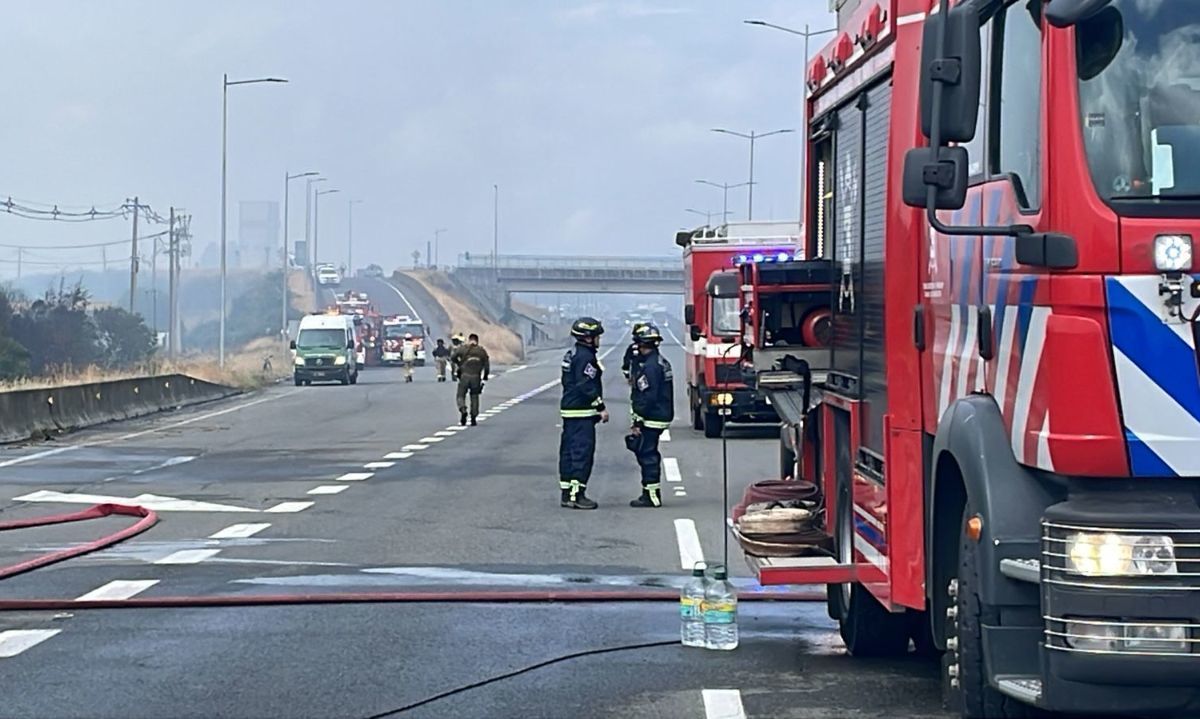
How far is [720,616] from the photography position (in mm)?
9375

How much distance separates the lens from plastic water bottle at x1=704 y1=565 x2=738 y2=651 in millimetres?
9328

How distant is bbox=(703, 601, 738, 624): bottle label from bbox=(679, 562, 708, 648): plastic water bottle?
35 mm

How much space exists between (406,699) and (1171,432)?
12.8 feet

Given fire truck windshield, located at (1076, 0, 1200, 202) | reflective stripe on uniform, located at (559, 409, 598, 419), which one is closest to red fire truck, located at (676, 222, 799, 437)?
reflective stripe on uniform, located at (559, 409, 598, 419)

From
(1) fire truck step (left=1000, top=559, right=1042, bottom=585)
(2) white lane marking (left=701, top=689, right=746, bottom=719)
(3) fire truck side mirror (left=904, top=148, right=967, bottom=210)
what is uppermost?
(3) fire truck side mirror (left=904, top=148, right=967, bottom=210)

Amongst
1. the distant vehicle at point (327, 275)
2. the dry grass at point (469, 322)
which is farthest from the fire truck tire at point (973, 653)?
the distant vehicle at point (327, 275)

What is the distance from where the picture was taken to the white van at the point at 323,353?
194ft

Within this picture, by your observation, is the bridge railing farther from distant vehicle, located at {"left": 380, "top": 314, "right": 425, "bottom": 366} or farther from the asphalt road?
the asphalt road

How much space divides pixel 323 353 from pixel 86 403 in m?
25.6

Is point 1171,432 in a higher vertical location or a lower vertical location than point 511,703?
higher

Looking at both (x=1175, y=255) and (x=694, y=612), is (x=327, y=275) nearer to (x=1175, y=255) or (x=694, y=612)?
(x=694, y=612)

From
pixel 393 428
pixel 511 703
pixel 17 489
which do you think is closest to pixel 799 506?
pixel 511 703

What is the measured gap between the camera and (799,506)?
944cm

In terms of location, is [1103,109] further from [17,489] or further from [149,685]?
[17,489]
